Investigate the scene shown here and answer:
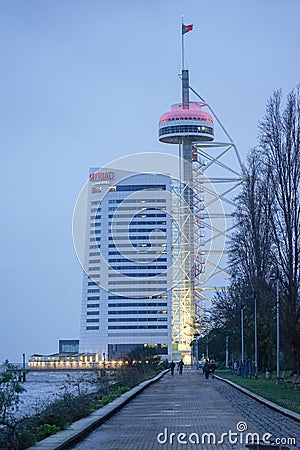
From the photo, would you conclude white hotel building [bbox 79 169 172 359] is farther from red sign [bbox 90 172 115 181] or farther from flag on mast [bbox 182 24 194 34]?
flag on mast [bbox 182 24 194 34]

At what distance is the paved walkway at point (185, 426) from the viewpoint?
616 inches

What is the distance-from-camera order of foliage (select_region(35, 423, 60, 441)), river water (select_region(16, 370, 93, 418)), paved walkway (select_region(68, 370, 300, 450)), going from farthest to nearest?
river water (select_region(16, 370, 93, 418))
foliage (select_region(35, 423, 60, 441))
paved walkway (select_region(68, 370, 300, 450))

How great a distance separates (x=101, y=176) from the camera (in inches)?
Result: 6565

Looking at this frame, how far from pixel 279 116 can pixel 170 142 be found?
107855 millimetres

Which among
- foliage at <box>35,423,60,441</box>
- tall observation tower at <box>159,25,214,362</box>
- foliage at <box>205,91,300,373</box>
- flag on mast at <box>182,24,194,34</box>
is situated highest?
flag on mast at <box>182,24,194,34</box>

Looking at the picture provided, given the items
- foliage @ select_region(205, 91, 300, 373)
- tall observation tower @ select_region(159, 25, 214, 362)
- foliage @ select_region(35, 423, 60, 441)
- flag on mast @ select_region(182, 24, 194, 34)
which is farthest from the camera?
tall observation tower @ select_region(159, 25, 214, 362)

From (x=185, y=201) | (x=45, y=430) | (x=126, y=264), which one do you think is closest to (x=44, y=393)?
(x=45, y=430)

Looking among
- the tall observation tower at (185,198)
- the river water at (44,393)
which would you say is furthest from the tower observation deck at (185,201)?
the river water at (44,393)

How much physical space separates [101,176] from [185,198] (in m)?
23.8

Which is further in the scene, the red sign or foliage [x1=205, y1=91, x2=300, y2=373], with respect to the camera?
the red sign

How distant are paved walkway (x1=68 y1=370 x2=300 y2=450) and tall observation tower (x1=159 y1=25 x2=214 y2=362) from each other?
389 ft

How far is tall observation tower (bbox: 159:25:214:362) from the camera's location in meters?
146

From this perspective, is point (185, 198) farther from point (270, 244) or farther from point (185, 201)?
point (270, 244)

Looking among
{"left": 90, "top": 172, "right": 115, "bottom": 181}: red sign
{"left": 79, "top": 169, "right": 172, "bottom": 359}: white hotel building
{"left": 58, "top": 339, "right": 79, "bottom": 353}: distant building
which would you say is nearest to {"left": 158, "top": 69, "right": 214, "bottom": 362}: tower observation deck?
{"left": 79, "top": 169, "right": 172, "bottom": 359}: white hotel building
